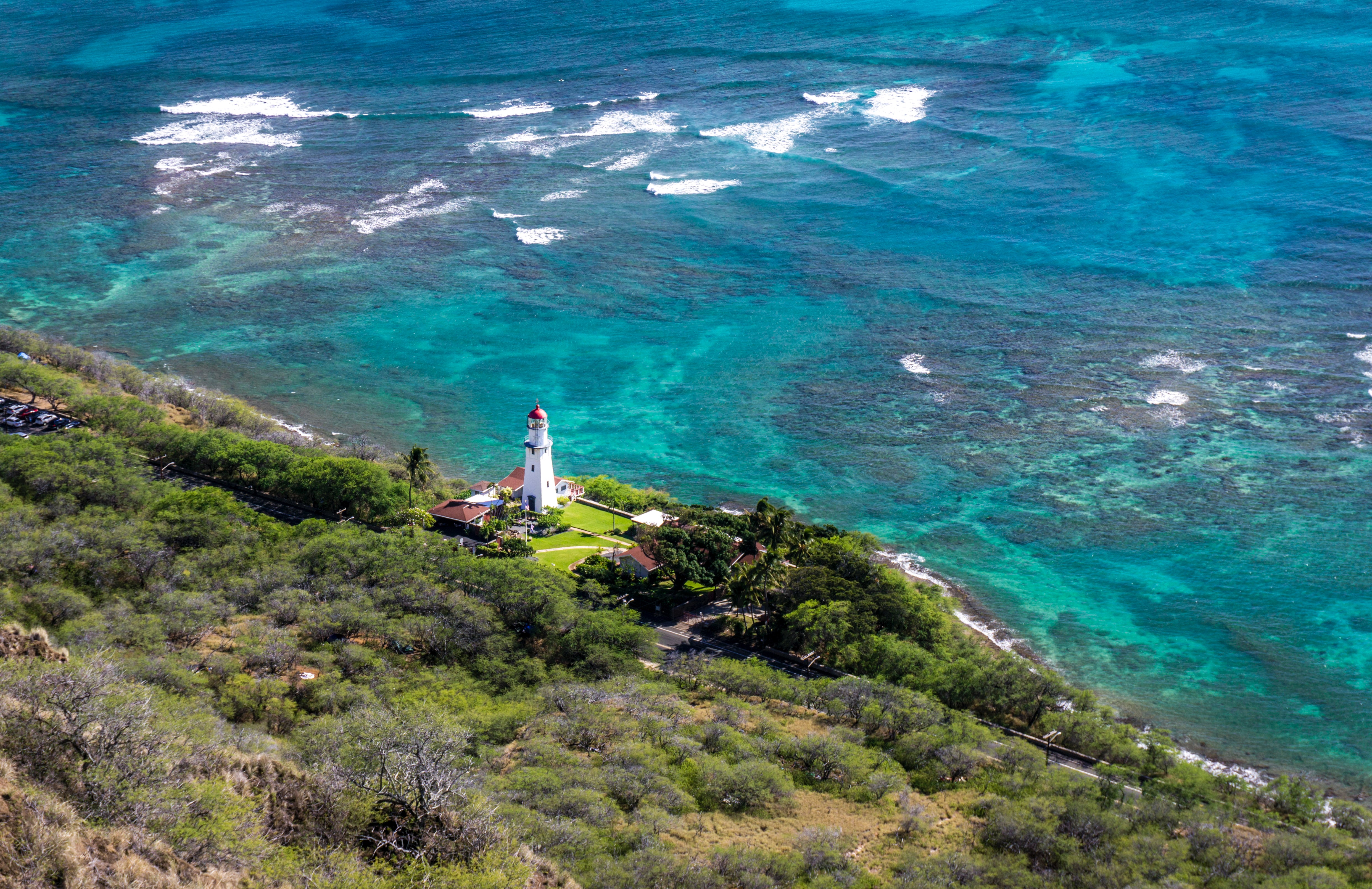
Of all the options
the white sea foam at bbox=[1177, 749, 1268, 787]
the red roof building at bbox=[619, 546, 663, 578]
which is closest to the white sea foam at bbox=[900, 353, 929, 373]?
the red roof building at bbox=[619, 546, 663, 578]

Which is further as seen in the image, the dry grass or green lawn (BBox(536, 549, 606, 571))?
green lawn (BBox(536, 549, 606, 571))

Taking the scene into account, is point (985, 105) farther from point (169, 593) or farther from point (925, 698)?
point (169, 593)

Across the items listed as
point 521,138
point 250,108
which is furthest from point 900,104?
point 250,108

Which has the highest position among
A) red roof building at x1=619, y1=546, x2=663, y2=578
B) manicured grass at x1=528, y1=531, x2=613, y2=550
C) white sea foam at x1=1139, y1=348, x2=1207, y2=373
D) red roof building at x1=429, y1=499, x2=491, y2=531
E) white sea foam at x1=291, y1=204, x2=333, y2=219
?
white sea foam at x1=291, y1=204, x2=333, y2=219

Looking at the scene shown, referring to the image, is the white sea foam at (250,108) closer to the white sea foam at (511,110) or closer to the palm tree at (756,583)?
the white sea foam at (511,110)

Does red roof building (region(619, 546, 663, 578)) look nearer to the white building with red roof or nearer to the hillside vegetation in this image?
the hillside vegetation

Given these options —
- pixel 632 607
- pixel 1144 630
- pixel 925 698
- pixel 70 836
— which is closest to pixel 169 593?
pixel 632 607

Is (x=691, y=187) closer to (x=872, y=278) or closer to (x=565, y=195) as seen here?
(x=565, y=195)
